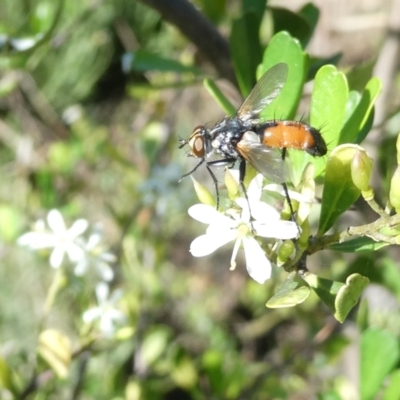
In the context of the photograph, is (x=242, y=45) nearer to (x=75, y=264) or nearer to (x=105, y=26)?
(x=75, y=264)

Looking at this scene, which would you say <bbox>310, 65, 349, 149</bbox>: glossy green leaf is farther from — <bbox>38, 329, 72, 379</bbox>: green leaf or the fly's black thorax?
<bbox>38, 329, 72, 379</bbox>: green leaf

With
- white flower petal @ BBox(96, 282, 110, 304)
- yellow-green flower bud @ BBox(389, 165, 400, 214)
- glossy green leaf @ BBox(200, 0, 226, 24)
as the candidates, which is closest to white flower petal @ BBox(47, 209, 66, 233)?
white flower petal @ BBox(96, 282, 110, 304)

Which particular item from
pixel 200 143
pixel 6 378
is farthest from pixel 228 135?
pixel 6 378

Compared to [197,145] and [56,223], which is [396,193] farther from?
[56,223]

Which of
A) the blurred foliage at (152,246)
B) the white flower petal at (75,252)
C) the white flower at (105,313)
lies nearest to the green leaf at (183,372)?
the blurred foliage at (152,246)

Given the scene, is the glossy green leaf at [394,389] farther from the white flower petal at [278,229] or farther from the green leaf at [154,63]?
the green leaf at [154,63]

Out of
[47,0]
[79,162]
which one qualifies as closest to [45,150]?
[79,162]
